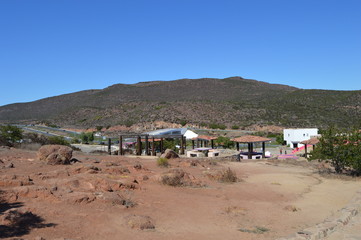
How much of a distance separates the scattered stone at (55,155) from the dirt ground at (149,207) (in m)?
1.00

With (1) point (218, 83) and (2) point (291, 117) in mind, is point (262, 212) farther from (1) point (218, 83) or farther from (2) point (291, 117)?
(1) point (218, 83)

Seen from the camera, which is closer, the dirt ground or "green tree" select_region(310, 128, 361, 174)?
the dirt ground

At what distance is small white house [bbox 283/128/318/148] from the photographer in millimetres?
44331

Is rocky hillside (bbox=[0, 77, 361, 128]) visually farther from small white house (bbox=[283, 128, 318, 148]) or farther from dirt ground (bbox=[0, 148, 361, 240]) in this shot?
dirt ground (bbox=[0, 148, 361, 240])

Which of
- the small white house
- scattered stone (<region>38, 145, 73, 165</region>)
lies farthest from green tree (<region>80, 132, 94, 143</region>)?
scattered stone (<region>38, 145, 73, 165</region>)

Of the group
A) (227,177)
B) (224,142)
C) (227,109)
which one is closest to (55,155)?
(227,177)

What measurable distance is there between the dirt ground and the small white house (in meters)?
31.3

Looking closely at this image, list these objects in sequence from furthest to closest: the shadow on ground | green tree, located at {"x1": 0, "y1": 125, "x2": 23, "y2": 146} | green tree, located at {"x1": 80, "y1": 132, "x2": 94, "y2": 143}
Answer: green tree, located at {"x1": 80, "y1": 132, "x2": 94, "y2": 143}, green tree, located at {"x1": 0, "y1": 125, "x2": 23, "y2": 146}, the shadow on ground

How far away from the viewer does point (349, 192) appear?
45.4 ft

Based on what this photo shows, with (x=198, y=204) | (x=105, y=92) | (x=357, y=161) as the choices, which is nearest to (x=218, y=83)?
(x=105, y=92)

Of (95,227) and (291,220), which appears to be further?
(291,220)

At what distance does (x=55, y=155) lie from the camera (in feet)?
52.9

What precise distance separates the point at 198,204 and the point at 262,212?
195cm

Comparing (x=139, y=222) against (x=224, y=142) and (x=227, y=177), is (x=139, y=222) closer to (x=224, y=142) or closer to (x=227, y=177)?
(x=227, y=177)
